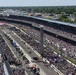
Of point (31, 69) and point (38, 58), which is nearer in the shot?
point (31, 69)

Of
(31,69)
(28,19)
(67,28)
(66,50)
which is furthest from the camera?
(28,19)

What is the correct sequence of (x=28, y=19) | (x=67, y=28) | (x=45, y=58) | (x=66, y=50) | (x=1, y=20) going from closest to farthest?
(x=45, y=58), (x=66, y=50), (x=67, y=28), (x=28, y=19), (x=1, y=20)

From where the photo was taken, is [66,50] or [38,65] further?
[66,50]

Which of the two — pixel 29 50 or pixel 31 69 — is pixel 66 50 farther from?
pixel 31 69

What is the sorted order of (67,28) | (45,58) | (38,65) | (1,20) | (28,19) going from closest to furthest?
1. (38,65)
2. (45,58)
3. (67,28)
4. (28,19)
5. (1,20)

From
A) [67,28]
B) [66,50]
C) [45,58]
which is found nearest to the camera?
[45,58]

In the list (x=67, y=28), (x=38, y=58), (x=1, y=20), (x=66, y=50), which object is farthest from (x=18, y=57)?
(x=1, y=20)

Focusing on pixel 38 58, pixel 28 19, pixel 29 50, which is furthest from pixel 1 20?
pixel 38 58

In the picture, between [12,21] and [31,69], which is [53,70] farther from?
[12,21]
